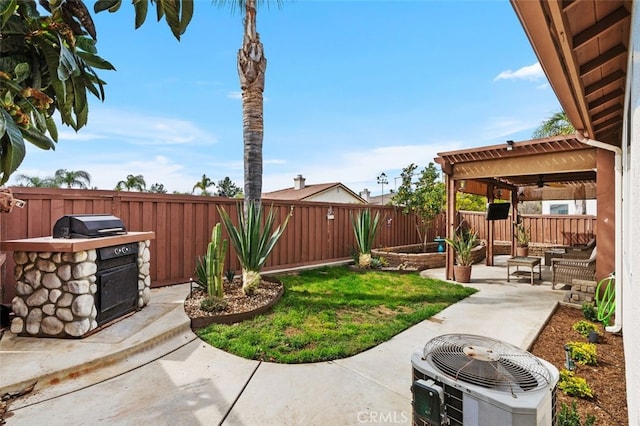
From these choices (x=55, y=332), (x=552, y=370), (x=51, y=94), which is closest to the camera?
(x=552, y=370)

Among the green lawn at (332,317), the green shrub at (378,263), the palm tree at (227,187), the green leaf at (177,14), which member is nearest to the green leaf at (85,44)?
the green leaf at (177,14)

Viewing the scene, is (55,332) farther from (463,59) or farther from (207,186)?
(207,186)

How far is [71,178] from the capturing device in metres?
18.2

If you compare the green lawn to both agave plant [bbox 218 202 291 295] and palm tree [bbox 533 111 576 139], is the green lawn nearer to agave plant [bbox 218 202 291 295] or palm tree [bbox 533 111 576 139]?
agave plant [bbox 218 202 291 295]

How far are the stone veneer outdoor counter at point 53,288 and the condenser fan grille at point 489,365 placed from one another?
11.0 feet

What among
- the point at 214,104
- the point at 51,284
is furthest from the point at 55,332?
the point at 214,104

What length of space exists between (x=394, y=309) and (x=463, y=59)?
649cm

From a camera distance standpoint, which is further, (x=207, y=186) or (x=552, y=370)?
(x=207, y=186)

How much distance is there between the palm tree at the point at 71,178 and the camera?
59.2 ft

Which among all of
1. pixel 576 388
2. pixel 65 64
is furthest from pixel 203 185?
pixel 576 388

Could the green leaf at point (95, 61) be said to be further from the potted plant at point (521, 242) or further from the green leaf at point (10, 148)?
the potted plant at point (521, 242)

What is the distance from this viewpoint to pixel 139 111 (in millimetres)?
11539

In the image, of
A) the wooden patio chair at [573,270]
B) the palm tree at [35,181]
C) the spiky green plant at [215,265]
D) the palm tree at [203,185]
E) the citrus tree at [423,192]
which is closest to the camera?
the spiky green plant at [215,265]

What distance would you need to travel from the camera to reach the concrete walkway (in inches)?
83.7
